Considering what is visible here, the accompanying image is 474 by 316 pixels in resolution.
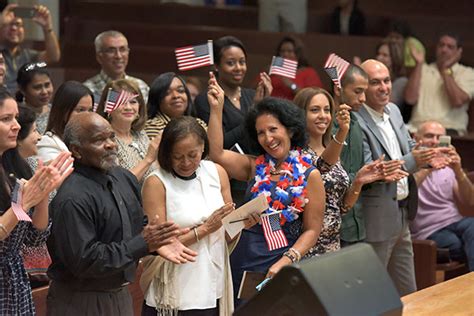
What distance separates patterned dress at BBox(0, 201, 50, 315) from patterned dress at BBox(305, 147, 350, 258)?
1.40 meters

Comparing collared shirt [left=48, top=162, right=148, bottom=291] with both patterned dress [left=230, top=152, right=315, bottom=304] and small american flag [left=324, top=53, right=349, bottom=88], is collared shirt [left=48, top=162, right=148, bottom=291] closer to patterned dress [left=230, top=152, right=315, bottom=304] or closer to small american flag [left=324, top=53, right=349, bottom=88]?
patterned dress [left=230, top=152, right=315, bottom=304]

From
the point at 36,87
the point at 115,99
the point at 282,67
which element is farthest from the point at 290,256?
the point at 36,87

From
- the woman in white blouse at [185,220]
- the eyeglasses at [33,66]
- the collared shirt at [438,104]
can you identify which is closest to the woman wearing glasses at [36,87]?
the eyeglasses at [33,66]

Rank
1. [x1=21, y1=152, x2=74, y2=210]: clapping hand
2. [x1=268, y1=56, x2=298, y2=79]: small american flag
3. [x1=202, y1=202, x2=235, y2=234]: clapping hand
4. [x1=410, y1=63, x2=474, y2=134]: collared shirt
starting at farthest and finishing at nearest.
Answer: [x1=410, y1=63, x2=474, y2=134]: collared shirt
[x1=268, y1=56, x2=298, y2=79]: small american flag
[x1=202, y1=202, x2=235, y2=234]: clapping hand
[x1=21, y1=152, x2=74, y2=210]: clapping hand

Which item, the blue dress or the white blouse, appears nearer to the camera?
the white blouse

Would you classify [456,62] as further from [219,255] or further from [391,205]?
[219,255]

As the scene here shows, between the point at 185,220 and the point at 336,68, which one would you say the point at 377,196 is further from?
the point at 185,220

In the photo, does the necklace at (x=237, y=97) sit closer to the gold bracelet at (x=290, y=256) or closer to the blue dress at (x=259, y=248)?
the blue dress at (x=259, y=248)

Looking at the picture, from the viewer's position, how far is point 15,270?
3967 mm

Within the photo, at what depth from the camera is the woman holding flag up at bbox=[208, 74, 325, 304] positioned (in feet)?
15.3

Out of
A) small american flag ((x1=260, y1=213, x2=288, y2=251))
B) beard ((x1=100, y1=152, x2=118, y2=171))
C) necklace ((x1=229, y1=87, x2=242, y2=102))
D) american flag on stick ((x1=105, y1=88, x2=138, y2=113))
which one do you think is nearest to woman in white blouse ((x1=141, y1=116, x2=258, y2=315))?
small american flag ((x1=260, y1=213, x2=288, y2=251))

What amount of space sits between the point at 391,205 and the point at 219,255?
1.38 metres

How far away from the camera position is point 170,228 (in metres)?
4.02

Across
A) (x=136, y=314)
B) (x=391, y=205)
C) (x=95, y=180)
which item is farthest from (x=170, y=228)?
(x=391, y=205)
